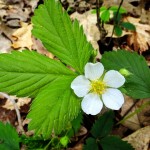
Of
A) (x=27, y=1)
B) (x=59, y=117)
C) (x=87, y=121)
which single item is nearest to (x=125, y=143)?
(x=87, y=121)

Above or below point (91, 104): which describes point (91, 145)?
below

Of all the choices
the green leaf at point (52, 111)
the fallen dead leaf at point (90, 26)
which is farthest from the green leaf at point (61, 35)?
the fallen dead leaf at point (90, 26)

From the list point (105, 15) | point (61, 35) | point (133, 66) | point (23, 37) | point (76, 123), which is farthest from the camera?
point (23, 37)

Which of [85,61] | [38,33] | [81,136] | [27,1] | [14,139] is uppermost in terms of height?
[38,33]

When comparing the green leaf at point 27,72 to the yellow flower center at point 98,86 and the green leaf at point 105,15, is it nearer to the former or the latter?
the yellow flower center at point 98,86

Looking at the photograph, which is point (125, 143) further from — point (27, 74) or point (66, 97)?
point (27, 74)

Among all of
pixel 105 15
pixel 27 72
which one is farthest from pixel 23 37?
pixel 27 72

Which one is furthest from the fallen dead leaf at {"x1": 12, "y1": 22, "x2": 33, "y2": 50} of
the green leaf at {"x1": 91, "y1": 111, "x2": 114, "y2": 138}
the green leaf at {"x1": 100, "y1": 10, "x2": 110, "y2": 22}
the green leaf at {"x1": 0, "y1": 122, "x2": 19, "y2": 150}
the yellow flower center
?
the yellow flower center

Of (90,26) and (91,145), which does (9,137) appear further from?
(90,26)
